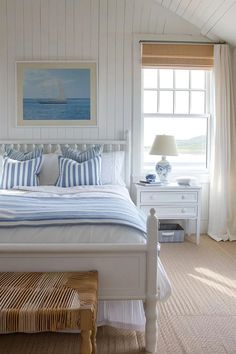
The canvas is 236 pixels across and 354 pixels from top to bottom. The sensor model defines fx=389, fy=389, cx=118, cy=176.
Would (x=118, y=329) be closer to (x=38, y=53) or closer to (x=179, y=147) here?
(x=179, y=147)

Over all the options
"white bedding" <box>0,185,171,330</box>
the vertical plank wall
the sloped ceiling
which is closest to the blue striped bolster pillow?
the vertical plank wall

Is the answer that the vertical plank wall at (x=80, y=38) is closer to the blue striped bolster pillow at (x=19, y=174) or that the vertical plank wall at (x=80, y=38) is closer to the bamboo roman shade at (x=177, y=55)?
the bamboo roman shade at (x=177, y=55)

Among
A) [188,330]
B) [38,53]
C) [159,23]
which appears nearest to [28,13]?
[38,53]

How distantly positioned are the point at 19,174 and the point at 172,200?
5.53 ft

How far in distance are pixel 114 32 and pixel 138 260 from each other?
10.6 feet

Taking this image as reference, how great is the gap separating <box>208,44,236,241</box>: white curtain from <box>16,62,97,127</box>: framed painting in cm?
144

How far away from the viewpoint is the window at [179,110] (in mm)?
4727

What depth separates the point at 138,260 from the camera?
7.13 feet

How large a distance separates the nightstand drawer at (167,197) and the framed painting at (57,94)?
108cm

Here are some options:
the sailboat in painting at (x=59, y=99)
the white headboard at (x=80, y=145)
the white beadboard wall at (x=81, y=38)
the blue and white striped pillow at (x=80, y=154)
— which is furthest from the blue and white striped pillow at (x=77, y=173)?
the sailboat in painting at (x=59, y=99)

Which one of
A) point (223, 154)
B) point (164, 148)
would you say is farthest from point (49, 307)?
point (223, 154)

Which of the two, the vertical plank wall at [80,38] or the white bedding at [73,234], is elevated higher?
the vertical plank wall at [80,38]

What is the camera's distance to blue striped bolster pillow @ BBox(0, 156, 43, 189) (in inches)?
153

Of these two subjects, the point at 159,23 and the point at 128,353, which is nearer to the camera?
the point at 128,353
